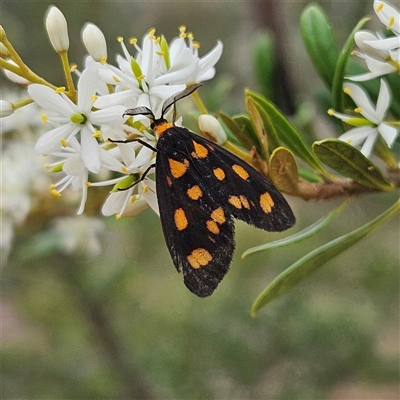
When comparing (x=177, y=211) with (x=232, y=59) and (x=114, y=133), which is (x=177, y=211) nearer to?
(x=114, y=133)

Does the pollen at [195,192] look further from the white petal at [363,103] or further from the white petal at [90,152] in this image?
the white petal at [363,103]

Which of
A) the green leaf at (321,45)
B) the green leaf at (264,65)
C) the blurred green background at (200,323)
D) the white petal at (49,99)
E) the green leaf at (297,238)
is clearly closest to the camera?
the white petal at (49,99)

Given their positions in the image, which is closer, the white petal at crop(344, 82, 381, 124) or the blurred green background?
the white petal at crop(344, 82, 381, 124)

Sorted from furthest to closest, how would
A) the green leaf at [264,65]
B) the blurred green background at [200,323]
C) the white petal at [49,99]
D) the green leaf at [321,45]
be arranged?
→ the blurred green background at [200,323] < the green leaf at [264,65] < the green leaf at [321,45] < the white petal at [49,99]

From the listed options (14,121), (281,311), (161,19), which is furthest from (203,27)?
(14,121)

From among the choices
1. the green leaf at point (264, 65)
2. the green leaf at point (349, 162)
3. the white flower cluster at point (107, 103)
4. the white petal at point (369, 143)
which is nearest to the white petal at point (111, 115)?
the white flower cluster at point (107, 103)

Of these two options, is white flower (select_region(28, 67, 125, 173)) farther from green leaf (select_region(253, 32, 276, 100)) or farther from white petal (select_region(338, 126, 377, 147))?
green leaf (select_region(253, 32, 276, 100))

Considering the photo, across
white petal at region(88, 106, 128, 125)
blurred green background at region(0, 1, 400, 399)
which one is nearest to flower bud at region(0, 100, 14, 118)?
white petal at region(88, 106, 128, 125)
